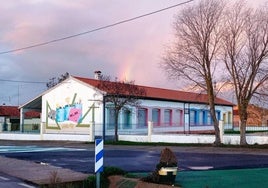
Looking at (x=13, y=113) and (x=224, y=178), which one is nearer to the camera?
(x=224, y=178)

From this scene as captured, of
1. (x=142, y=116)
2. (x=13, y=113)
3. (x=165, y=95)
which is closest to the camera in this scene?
(x=142, y=116)

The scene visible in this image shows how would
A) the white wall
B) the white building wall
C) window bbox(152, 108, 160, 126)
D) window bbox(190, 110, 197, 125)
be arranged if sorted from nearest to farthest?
the white wall, the white building wall, window bbox(152, 108, 160, 126), window bbox(190, 110, 197, 125)

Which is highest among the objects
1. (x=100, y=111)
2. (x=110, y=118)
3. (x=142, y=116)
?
(x=100, y=111)

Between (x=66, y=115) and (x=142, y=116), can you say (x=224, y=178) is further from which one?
(x=66, y=115)

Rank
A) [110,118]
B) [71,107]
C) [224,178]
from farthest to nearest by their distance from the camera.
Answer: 1. [71,107]
2. [110,118]
3. [224,178]

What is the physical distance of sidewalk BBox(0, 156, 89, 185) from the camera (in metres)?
13.5

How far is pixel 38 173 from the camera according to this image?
15.7 meters

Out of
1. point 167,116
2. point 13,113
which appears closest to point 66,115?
point 167,116

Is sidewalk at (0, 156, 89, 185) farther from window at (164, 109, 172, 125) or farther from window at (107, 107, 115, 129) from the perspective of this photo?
window at (164, 109, 172, 125)

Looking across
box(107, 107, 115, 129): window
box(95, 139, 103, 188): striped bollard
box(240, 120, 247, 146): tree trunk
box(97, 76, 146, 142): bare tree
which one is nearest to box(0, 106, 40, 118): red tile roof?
box(107, 107, 115, 129): window

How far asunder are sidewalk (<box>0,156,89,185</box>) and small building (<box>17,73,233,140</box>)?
23.3 metres

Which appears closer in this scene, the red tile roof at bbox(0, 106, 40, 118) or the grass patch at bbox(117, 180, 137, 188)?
the grass patch at bbox(117, 180, 137, 188)

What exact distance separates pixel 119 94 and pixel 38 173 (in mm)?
24661

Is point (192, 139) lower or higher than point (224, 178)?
higher
